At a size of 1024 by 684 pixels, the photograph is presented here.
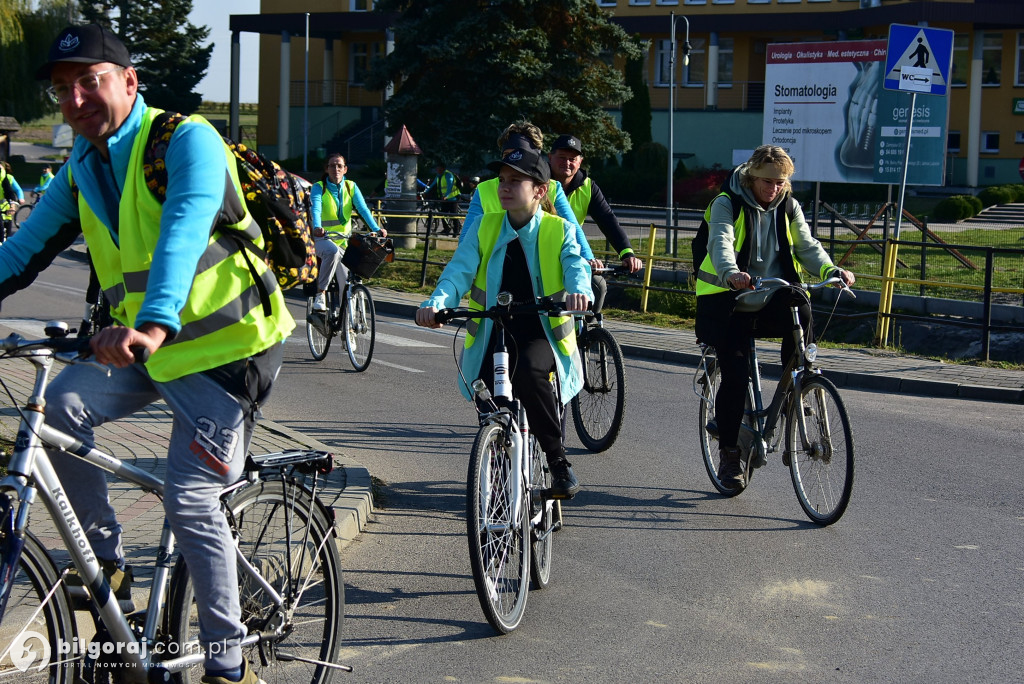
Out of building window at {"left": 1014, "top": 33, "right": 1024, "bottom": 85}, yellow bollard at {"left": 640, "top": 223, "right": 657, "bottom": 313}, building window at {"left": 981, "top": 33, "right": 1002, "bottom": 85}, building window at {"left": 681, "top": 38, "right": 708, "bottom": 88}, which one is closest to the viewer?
yellow bollard at {"left": 640, "top": 223, "right": 657, "bottom": 313}

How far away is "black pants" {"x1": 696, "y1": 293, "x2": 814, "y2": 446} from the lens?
6.55m

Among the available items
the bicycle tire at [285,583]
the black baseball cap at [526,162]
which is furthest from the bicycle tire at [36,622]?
the black baseball cap at [526,162]

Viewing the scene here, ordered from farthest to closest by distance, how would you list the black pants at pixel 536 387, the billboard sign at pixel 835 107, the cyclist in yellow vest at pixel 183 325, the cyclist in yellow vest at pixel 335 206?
the billboard sign at pixel 835 107
the cyclist in yellow vest at pixel 335 206
the black pants at pixel 536 387
the cyclist in yellow vest at pixel 183 325

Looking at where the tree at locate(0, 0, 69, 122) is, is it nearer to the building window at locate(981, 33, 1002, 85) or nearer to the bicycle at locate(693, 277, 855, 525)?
the building window at locate(981, 33, 1002, 85)

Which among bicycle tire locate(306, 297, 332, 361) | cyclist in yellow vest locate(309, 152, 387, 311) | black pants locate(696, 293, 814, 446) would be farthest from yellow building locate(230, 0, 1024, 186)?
black pants locate(696, 293, 814, 446)

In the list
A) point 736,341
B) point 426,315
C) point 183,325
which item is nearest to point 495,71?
point 736,341

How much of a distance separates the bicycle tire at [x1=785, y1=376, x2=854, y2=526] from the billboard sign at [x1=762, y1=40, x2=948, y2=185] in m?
17.4

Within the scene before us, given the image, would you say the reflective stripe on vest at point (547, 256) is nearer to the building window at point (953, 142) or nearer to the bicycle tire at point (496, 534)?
the bicycle tire at point (496, 534)

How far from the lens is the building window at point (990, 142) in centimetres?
4919

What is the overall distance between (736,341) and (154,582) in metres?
3.92

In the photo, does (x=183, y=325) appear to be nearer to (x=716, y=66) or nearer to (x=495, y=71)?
(x=495, y=71)

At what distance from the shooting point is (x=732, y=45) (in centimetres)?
5438

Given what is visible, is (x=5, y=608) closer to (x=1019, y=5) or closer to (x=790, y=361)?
(x=790, y=361)

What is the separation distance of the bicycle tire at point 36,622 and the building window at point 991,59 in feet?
169
